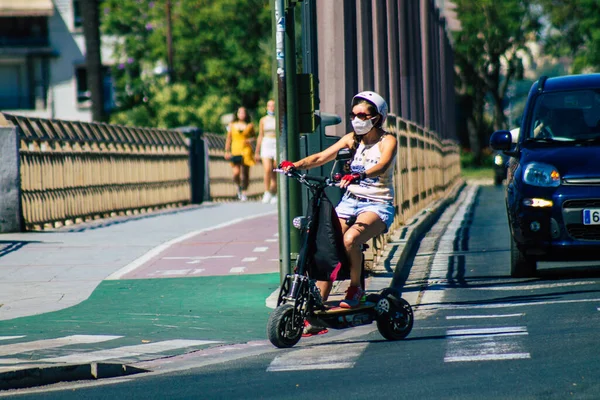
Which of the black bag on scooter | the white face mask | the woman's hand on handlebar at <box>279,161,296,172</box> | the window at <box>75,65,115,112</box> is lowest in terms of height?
the black bag on scooter

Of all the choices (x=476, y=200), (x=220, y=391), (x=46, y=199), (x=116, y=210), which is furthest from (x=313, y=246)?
(x=476, y=200)

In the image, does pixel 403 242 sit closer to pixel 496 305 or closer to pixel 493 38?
pixel 496 305

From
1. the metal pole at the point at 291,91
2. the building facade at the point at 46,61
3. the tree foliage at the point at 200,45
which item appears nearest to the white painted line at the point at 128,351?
the metal pole at the point at 291,91

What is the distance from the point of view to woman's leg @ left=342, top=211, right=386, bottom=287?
907 centimetres

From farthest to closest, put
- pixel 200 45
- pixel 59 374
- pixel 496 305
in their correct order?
pixel 200 45 < pixel 496 305 < pixel 59 374

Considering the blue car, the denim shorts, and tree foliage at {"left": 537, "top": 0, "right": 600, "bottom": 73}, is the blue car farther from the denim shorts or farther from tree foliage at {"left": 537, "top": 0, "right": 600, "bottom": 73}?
tree foliage at {"left": 537, "top": 0, "right": 600, "bottom": 73}

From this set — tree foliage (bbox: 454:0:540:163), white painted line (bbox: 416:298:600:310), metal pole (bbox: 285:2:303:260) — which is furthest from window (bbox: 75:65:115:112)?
white painted line (bbox: 416:298:600:310)

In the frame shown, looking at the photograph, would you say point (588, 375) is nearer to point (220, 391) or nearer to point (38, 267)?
point (220, 391)

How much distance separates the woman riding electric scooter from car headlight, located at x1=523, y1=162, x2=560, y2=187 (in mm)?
2720

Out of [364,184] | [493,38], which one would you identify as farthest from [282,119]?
[493,38]

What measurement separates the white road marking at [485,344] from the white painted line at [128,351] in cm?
161

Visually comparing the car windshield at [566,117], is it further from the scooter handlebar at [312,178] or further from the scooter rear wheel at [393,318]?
the scooter handlebar at [312,178]

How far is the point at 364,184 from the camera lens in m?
9.38

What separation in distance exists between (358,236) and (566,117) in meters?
4.20
